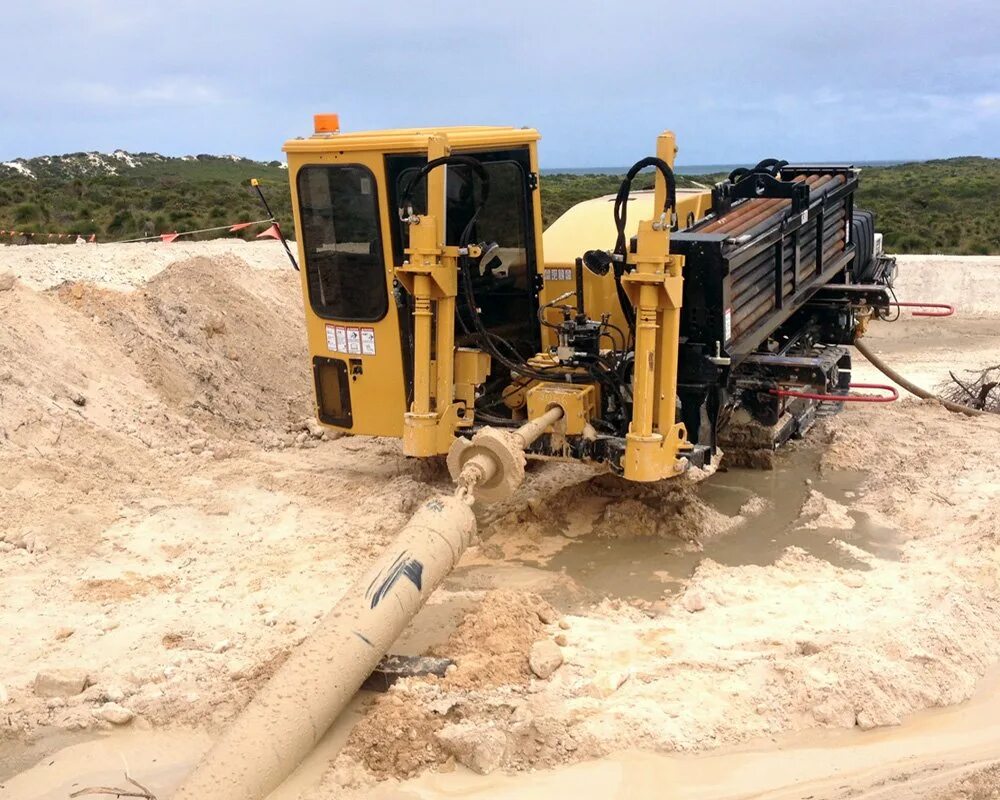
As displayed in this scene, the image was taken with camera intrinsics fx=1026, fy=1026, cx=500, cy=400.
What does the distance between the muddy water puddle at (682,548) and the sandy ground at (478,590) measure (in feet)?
0.08

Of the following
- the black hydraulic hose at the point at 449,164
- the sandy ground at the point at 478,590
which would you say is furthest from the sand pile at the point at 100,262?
the black hydraulic hose at the point at 449,164

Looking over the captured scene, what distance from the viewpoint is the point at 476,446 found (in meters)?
5.18

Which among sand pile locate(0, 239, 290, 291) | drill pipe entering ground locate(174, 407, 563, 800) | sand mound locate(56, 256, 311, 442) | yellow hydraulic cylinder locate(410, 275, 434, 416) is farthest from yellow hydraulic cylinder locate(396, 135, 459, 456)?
sand pile locate(0, 239, 290, 291)

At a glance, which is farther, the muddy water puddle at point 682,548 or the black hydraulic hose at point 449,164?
the muddy water puddle at point 682,548

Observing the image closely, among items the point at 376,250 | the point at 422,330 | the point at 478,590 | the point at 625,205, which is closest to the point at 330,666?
the point at 478,590

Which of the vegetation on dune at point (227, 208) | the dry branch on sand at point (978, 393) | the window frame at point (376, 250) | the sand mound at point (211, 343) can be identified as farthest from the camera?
the vegetation on dune at point (227, 208)

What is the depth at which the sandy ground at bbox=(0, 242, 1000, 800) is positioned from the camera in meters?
4.00

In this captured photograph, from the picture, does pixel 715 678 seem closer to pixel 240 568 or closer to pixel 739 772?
pixel 739 772

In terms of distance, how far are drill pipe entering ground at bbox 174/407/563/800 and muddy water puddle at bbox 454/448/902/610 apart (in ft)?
3.92

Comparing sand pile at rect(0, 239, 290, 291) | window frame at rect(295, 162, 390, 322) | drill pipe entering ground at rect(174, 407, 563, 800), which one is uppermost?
window frame at rect(295, 162, 390, 322)

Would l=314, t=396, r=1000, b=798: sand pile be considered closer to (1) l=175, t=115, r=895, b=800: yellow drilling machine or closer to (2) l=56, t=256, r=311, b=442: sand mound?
(1) l=175, t=115, r=895, b=800: yellow drilling machine

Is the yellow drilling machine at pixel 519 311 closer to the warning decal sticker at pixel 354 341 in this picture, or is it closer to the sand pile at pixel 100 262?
the warning decal sticker at pixel 354 341

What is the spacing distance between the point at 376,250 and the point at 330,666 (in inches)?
121

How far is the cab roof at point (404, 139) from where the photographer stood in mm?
6039
